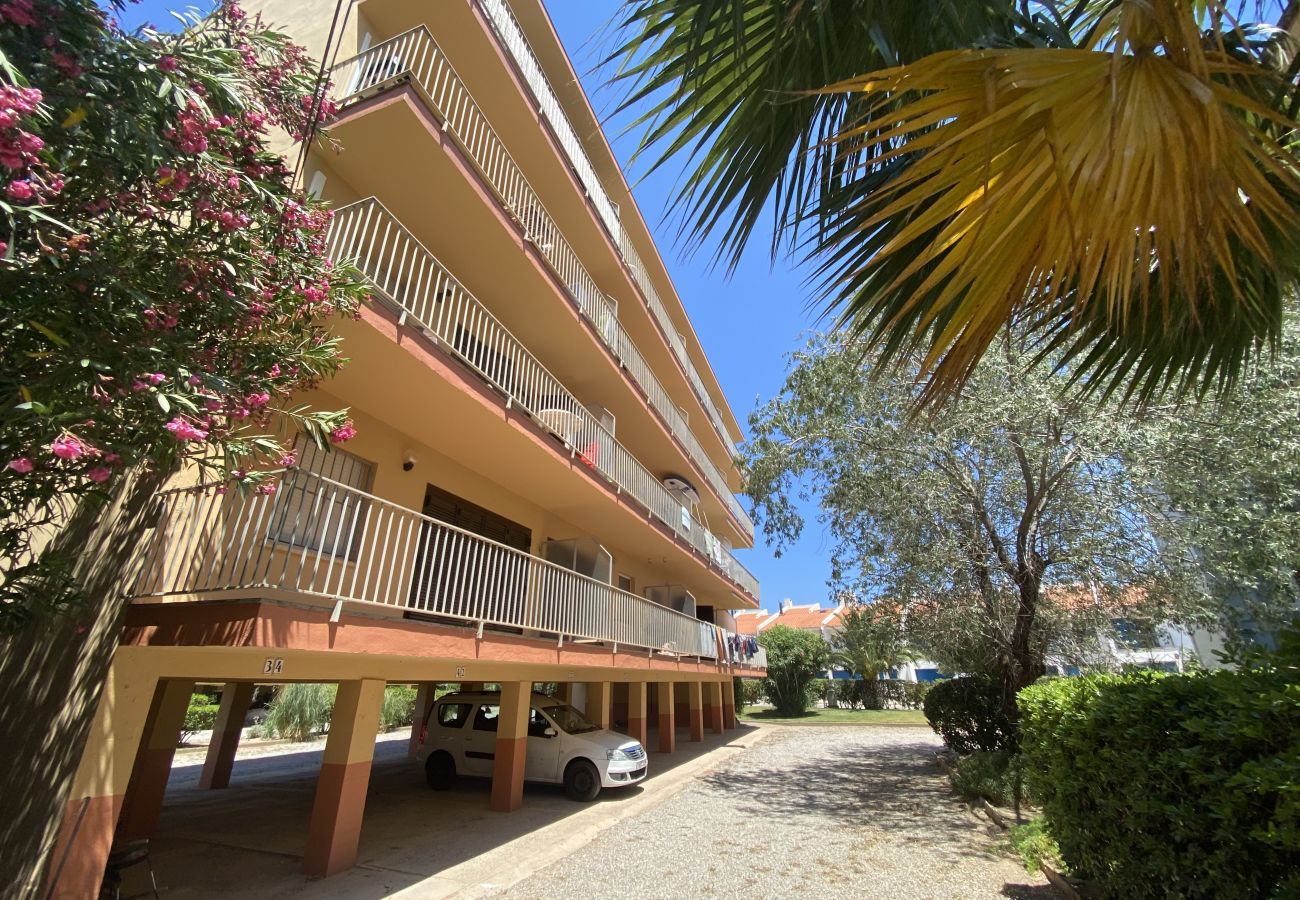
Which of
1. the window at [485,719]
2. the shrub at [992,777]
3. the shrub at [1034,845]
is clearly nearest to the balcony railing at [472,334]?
the window at [485,719]

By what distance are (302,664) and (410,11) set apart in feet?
29.9

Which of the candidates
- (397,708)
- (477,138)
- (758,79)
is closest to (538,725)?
(477,138)

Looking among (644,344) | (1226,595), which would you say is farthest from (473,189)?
(1226,595)

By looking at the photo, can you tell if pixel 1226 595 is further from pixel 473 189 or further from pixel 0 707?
pixel 0 707

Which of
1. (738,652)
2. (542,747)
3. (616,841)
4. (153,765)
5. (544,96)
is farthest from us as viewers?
(738,652)

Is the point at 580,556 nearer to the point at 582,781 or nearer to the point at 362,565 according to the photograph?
the point at 582,781

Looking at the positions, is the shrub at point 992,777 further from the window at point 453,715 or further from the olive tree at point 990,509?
the window at point 453,715

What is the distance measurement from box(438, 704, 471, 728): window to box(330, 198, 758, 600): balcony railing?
17.5ft

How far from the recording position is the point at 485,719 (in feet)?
36.7

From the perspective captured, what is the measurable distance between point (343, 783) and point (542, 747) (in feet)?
15.3

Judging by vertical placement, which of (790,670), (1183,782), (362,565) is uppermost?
(790,670)

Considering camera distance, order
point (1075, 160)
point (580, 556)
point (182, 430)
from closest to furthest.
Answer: point (1075, 160) → point (182, 430) → point (580, 556)

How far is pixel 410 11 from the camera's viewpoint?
8.60 metres

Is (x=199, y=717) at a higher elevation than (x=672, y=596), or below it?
below
